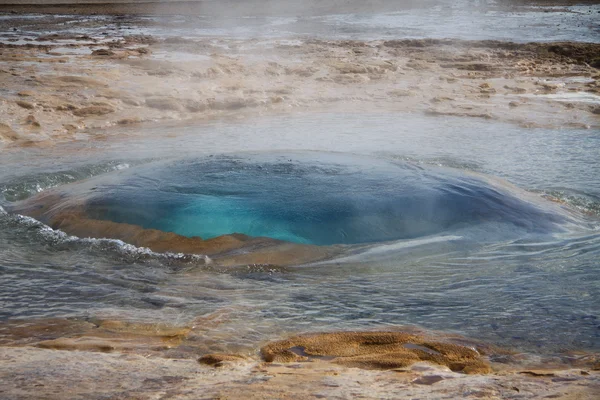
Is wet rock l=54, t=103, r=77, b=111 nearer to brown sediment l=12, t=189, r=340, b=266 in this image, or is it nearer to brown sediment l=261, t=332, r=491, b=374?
brown sediment l=12, t=189, r=340, b=266

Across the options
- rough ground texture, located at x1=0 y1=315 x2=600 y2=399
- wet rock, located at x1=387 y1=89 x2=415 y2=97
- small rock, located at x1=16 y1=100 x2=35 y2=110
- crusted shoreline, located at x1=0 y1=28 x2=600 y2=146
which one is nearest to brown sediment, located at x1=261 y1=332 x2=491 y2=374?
rough ground texture, located at x1=0 y1=315 x2=600 y2=399

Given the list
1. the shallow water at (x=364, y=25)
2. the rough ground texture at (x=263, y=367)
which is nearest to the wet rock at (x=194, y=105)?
the rough ground texture at (x=263, y=367)

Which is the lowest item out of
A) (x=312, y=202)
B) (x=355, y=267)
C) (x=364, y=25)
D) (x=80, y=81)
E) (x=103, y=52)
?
(x=355, y=267)

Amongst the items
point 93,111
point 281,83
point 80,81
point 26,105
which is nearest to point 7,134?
point 26,105

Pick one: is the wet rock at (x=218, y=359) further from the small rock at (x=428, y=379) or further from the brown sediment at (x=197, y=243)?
the brown sediment at (x=197, y=243)

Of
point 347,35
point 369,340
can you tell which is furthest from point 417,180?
point 347,35

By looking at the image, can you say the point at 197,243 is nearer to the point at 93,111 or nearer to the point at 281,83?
the point at 93,111

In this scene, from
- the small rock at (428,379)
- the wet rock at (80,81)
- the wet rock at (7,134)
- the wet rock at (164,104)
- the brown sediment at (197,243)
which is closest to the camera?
the small rock at (428,379)
